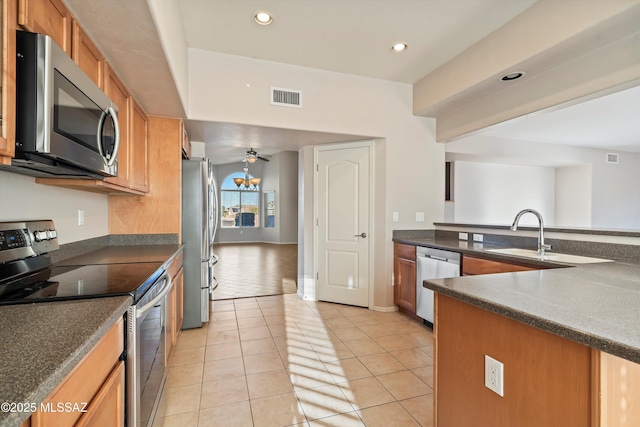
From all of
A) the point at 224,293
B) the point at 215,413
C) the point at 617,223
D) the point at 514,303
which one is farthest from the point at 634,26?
the point at 617,223

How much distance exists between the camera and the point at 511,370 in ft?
3.40

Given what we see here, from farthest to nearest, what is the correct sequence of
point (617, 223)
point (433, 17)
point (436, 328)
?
point (617, 223)
point (433, 17)
point (436, 328)

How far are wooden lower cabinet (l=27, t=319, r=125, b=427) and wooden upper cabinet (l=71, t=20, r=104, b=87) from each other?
127 centimetres

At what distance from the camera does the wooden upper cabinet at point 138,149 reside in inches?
92.6

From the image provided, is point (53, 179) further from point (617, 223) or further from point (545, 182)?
point (617, 223)

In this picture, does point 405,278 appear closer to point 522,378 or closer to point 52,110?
point 522,378

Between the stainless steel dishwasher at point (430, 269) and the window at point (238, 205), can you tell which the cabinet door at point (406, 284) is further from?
the window at point (238, 205)

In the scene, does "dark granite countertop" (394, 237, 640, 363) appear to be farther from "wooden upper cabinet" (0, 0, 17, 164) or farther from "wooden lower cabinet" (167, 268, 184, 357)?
"wooden lower cabinet" (167, 268, 184, 357)

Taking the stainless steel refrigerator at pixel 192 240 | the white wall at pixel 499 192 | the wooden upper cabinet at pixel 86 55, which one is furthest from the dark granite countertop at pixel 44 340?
the white wall at pixel 499 192

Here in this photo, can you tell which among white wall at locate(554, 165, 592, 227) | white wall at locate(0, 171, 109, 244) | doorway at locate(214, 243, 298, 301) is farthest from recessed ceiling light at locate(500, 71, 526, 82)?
white wall at locate(554, 165, 592, 227)

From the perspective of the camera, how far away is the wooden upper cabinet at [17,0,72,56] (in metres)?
1.01

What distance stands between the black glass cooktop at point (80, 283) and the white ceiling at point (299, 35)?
1230mm

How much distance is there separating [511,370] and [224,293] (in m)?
4.03

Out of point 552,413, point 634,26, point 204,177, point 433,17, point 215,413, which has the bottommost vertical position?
point 215,413
